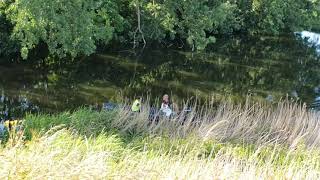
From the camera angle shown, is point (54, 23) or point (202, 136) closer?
point (202, 136)

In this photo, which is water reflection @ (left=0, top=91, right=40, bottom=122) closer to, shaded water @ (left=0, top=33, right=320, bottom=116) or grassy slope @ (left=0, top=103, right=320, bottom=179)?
shaded water @ (left=0, top=33, right=320, bottom=116)

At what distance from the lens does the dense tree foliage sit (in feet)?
72.7

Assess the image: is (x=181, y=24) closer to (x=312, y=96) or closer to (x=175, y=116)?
(x=312, y=96)

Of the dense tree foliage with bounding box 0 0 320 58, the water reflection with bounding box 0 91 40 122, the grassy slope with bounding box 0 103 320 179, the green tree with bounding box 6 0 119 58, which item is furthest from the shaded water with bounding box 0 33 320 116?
the grassy slope with bounding box 0 103 320 179

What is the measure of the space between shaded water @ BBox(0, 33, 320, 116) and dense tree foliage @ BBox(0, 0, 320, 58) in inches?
47.3

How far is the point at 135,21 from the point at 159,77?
8865 mm

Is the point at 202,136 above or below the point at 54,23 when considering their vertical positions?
below

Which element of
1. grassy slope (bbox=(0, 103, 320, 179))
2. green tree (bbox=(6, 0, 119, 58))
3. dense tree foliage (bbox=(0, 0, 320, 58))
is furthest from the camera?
dense tree foliage (bbox=(0, 0, 320, 58))

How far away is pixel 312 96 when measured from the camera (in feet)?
78.6

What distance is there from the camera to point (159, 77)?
87.1 feet

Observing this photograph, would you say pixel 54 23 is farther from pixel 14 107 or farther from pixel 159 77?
pixel 159 77

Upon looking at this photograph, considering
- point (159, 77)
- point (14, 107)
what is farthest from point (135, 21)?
point (14, 107)

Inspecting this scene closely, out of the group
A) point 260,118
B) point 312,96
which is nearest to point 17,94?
point 260,118

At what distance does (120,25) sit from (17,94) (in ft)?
40.8
